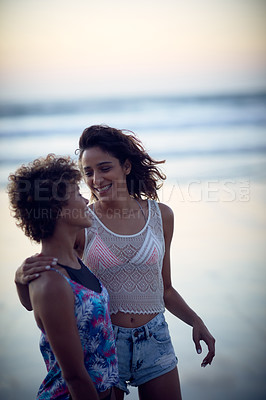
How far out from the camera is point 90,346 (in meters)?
2.25

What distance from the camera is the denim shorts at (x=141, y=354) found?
9.14 ft

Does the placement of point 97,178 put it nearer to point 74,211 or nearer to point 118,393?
point 74,211

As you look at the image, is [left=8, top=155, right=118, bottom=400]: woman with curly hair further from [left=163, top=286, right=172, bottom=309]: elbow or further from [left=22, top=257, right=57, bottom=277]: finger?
[left=163, top=286, right=172, bottom=309]: elbow

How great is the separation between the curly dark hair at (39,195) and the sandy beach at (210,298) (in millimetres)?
1980

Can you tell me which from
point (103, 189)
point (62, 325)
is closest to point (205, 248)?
point (103, 189)

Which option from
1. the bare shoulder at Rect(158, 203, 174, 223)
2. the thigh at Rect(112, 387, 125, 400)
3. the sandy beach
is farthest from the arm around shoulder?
the sandy beach

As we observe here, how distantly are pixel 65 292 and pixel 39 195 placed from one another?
1.41 feet

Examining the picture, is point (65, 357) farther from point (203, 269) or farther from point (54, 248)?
point (203, 269)

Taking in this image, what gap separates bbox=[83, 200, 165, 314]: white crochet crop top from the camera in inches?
113

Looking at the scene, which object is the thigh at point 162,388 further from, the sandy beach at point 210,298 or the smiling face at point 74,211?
the smiling face at point 74,211

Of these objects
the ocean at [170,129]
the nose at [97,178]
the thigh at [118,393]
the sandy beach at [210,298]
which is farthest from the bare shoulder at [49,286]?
the ocean at [170,129]

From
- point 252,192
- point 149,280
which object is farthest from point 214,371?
point 252,192

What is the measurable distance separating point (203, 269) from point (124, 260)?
2551 mm

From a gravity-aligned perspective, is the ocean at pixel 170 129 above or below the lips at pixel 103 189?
above
